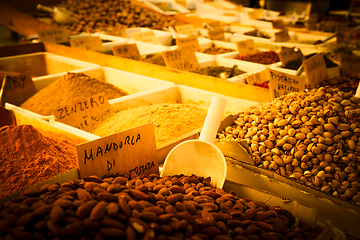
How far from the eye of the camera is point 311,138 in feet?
3.67

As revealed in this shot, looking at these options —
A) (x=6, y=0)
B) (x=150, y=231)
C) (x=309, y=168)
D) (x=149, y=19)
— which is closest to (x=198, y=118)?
(x=309, y=168)

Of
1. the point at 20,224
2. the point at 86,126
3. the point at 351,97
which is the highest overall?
the point at 351,97

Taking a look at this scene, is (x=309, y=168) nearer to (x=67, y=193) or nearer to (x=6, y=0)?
(x=67, y=193)

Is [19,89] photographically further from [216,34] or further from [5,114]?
[216,34]

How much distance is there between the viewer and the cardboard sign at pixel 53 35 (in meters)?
2.83

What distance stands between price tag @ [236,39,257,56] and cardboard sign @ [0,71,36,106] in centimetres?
161

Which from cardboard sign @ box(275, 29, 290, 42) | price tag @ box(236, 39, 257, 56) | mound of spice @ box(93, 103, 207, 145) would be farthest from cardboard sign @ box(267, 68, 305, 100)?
cardboard sign @ box(275, 29, 290, 42)

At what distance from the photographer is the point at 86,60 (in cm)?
251

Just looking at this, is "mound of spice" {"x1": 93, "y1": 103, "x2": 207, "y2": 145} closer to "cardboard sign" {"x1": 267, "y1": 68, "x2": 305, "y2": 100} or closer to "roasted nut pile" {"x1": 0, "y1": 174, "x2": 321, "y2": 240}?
"cardboard sign" {"x1": 267, "y1": 68, "x2": 305, "y2": 100}

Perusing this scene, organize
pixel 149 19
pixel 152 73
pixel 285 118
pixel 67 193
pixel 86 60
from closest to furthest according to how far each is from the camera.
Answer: pixel 67 193 < pixel 285 118 < pixel 152 73 < pixel 86 60 < pixel 149 19

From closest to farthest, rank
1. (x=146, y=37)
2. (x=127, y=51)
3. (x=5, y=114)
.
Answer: (x=5, y=114)
(x=127, y=51)
(x=146, y=37)

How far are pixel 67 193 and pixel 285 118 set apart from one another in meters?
0.81

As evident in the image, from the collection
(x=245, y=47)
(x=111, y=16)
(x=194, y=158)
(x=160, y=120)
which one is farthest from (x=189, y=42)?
(x=194, y=158)

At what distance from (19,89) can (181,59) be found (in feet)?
3.40
